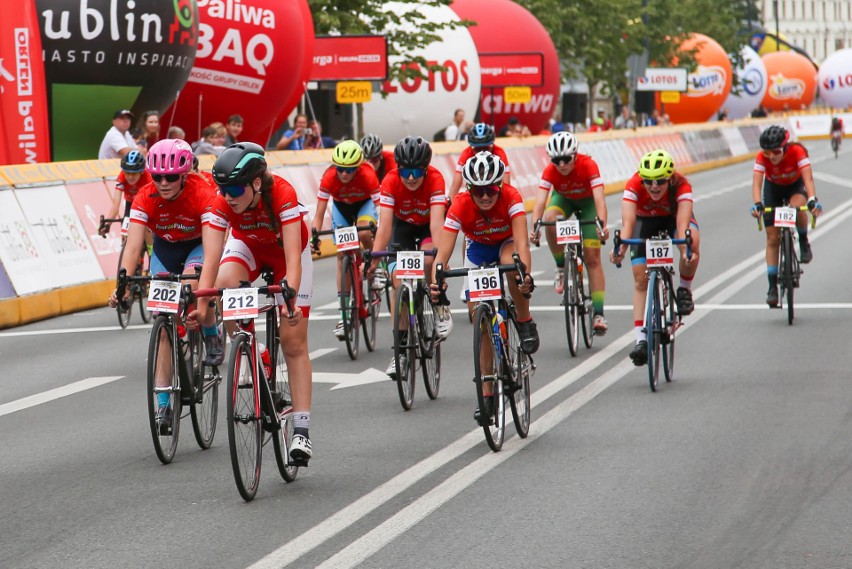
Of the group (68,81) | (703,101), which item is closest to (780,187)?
(68,81)

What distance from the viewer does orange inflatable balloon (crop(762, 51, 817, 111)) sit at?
94.7 m

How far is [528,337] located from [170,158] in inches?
94.0

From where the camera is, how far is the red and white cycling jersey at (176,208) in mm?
9406

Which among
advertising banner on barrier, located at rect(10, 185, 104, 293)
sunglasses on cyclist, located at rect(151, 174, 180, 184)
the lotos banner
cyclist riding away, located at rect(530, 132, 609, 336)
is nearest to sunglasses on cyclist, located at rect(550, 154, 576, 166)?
cyclist riding away, located at rect(530, 132, 609, 336)

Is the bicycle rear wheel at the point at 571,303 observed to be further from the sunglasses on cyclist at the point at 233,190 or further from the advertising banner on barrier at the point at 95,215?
the advertising banner on barrier at the point at 95,215

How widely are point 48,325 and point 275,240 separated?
855 centimetres

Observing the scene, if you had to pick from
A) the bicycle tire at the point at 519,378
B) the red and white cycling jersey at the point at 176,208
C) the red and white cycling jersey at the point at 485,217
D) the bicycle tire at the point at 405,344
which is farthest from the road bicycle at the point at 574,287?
the red and white cycling jersey at the point at 176,208

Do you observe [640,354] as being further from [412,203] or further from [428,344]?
→ [412,203]

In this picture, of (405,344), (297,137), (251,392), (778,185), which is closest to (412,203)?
(405,344)

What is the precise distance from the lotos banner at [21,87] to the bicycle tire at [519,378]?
41.8 ft

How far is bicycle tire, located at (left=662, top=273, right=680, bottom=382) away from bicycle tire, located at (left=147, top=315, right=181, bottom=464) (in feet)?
12.9

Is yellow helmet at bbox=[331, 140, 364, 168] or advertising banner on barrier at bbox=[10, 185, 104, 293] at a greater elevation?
yellow helmet at bbox=[331, 140, 364, 168]

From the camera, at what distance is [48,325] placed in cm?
1609

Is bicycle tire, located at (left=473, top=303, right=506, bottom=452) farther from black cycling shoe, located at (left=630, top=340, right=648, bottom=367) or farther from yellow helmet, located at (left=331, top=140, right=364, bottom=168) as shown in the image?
yellow helmet, located at (left=331, top=140, right=364, bottom=168)
